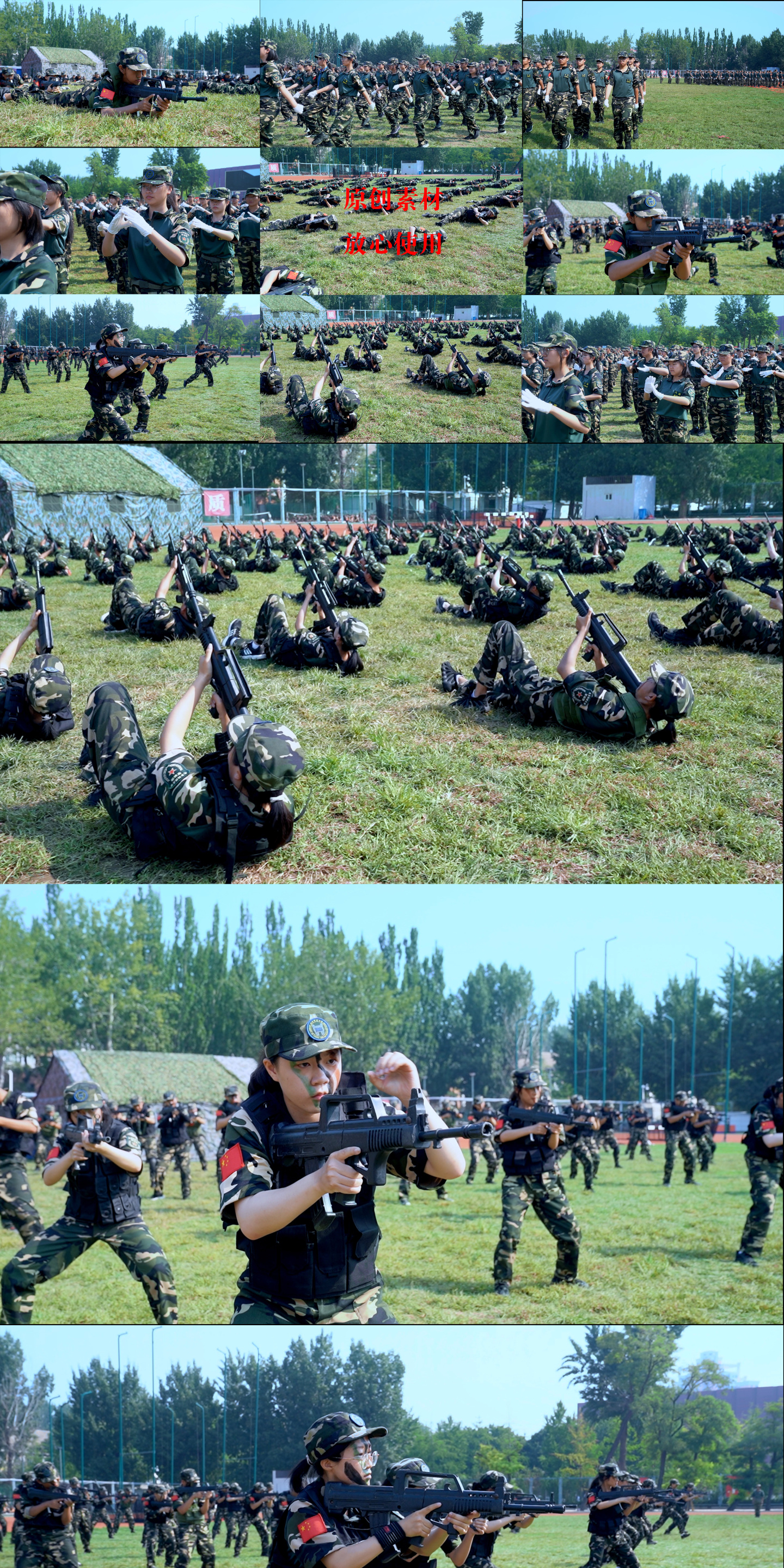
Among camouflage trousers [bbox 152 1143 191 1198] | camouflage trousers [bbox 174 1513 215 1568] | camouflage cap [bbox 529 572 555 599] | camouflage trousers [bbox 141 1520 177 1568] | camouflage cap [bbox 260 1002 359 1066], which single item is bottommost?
camouflage trousers [bbox 152 1143 191 1198]

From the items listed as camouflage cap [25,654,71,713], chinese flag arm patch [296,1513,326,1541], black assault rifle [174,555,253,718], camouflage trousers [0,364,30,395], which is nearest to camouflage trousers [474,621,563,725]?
black assault rifle [174,555,253,718]

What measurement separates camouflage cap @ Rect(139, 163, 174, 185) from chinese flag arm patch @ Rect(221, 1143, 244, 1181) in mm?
10127

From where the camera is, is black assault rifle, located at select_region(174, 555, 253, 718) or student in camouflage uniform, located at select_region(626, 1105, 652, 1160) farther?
student in camouflage uniform, located at select_region(626, 1105, 652, 1160)

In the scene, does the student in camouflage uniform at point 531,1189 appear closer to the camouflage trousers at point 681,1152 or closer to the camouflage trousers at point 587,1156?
the camouflage trousers at point 587,1156

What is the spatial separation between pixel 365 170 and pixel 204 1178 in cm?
1222

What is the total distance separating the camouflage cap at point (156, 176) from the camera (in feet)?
36.1

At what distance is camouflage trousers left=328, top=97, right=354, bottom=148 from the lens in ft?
40.6

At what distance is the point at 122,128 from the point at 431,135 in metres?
3.47

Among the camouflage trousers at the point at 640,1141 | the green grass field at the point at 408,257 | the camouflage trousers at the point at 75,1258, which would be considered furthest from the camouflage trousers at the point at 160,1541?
the camouflage trousers at the point at 640,1141

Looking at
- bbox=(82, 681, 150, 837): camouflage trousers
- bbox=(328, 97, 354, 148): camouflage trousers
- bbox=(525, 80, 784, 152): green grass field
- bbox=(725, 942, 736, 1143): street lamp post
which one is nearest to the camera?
bbox=(82, 681, 150, 837): camouflage trousers

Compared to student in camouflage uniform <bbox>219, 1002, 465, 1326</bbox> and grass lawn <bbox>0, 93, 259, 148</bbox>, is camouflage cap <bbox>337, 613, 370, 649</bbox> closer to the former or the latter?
grass lawn <bbox>0, 93, 259, 148</bbox>

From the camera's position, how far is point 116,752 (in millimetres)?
7688

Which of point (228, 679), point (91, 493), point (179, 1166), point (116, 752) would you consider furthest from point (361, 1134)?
point (91, 493)

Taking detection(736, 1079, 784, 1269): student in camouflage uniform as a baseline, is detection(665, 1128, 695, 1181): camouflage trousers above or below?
below
